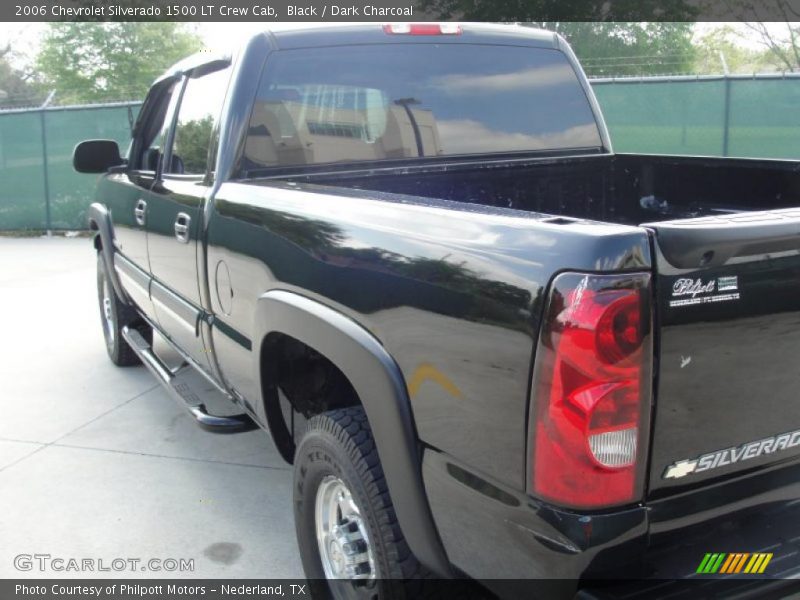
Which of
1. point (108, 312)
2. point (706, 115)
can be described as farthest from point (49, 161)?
point (706, 115)

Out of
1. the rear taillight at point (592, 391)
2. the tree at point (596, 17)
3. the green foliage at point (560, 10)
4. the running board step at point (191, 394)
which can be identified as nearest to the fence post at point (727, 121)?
the running board step at point (191, 394)

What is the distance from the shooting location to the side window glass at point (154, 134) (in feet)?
14.6

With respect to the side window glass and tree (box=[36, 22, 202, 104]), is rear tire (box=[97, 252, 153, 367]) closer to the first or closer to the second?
the side window glass

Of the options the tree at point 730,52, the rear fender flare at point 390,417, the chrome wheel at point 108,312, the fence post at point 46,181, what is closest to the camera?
the rear fender flare at point 390,417

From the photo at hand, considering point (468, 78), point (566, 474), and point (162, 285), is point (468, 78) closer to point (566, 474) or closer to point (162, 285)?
point (162, 285)

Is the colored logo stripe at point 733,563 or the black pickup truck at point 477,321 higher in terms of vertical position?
the black pickup truck at point 477,321

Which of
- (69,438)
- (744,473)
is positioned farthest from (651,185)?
(69,438)

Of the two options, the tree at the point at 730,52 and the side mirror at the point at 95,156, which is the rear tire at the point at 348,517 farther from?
the tree at the point at 730,52

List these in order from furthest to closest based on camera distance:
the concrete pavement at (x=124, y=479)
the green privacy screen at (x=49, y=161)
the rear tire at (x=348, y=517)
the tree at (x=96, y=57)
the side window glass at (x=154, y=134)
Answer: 1. the tree at (x=96, y=57)
2. the green privacy screen at (x=49, y=161)
3. the side window glass at (x=154, y=134)
4. the concrete pavement at (x=124, y=479)
5. the rear tire at (x=348, y=517)

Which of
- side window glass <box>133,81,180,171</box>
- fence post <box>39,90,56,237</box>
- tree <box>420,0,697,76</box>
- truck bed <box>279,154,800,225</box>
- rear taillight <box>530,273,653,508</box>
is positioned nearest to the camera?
rear taillight <box>530,273,653,508</box>

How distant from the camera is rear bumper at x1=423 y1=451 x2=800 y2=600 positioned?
1.62m

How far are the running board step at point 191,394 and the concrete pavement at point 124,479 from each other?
0.42 meters

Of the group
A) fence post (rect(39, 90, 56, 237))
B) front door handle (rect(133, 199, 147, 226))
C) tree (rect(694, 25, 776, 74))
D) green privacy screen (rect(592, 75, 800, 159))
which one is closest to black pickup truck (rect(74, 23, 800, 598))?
front door handle (rect(133, 199, 147, 226))

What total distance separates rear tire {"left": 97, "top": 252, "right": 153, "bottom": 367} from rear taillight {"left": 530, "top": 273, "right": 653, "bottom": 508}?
4337 mm
